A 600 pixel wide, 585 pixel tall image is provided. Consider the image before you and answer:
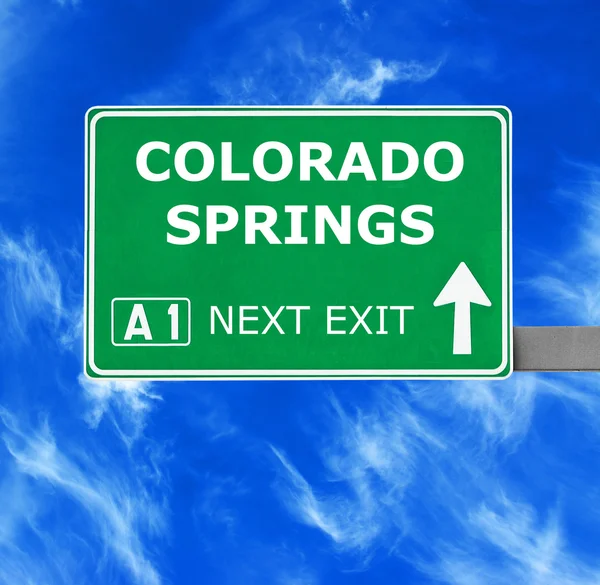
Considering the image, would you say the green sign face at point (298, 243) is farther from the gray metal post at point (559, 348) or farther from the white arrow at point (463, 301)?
the gray metal post at point (559, 348)

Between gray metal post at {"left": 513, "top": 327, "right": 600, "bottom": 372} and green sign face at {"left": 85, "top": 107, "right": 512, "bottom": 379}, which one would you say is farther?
gray metal post at {"left": 513, "top": 327, "right": 600, "bottom": 372}

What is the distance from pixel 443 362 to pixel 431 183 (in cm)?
102

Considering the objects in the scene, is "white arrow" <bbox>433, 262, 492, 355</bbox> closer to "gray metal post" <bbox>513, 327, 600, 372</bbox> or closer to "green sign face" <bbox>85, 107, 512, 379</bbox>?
"green sign face" <bbox>85, 107, 512, 379</bbox>

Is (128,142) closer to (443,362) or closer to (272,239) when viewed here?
(272,239)

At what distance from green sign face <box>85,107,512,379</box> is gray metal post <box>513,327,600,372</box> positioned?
21 cm

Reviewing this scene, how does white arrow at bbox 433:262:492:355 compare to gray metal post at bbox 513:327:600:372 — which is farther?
gray metal post at bbox 513:327:600:372

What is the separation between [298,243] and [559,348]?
1.64 m

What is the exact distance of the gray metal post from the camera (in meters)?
9.22

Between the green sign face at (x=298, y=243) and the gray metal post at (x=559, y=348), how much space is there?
8.4 inches

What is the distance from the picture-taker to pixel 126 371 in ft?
29.8

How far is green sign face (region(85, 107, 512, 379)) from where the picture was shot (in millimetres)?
9078

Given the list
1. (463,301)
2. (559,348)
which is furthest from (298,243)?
(559,348)

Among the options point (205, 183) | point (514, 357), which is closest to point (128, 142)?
point (205, 183)

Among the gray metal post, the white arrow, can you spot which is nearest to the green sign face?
the white arrow
